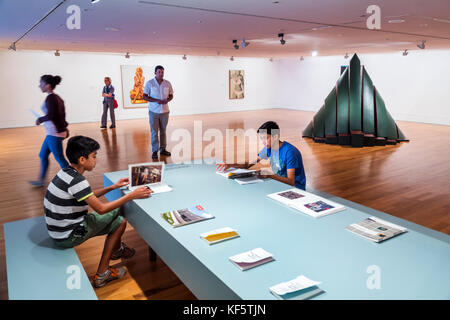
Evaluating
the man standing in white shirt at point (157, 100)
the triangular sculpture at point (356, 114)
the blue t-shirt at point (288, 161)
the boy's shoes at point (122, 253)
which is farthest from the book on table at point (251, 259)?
the triangular sculpture at point (356, 114)

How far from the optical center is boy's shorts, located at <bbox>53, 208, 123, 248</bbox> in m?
2.38

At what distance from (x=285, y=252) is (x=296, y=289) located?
0.34 metres

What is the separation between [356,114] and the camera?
7.77 m

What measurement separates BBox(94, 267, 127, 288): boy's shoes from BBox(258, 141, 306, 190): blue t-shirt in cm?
173

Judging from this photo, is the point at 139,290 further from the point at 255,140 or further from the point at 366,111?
the point at 366,111

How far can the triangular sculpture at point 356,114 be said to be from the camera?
7727 millimetres

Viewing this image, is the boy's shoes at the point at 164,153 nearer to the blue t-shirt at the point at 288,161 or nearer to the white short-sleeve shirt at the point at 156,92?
the white short-sleeve shirt at the point at 156,92

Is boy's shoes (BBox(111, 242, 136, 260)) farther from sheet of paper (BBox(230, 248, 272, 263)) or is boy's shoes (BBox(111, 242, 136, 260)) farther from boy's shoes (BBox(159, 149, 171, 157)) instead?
boy's shoes (BBox(159, 149, 171, 157))

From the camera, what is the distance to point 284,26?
5406 millimetres

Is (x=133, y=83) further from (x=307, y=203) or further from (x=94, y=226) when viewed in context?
(x=307, y=203)

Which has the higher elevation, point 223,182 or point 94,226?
point 223,182

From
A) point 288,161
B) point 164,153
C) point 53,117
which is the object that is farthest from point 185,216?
point 164,153

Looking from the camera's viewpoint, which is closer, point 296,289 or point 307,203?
point 296,289

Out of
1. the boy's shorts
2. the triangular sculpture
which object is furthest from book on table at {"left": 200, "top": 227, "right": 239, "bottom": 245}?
the triangular sculpture
